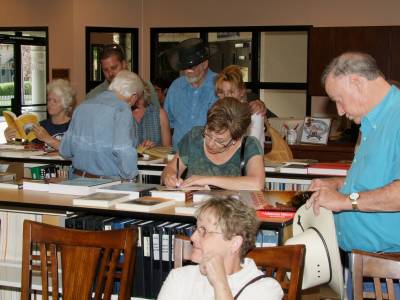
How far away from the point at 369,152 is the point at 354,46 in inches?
253

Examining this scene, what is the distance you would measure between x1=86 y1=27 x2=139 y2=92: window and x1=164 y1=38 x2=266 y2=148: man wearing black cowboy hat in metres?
4.24

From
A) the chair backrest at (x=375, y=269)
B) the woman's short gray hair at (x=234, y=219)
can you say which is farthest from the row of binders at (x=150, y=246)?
the chair backrest at (x=375, y=269)

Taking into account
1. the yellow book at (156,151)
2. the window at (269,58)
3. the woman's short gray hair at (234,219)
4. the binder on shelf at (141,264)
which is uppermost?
the window at (269,58)

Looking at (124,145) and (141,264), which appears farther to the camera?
(124,145)

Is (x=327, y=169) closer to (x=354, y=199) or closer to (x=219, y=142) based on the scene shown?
(x=219, y=142)

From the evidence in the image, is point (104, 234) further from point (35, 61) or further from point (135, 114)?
point (35, 61)

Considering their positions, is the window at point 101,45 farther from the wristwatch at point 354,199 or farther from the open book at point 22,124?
the wristwatch at point 354,199

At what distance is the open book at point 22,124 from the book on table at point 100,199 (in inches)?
126

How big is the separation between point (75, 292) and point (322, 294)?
136 centimetres

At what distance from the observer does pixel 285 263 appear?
278cm

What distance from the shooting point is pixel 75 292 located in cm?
301

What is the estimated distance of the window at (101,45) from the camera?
10.8 meters

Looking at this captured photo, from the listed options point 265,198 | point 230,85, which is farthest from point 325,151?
point 265,198

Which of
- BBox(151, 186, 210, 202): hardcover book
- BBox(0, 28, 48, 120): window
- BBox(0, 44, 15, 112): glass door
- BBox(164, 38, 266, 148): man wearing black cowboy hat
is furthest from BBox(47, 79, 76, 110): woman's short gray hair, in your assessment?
BBox(0, 44, 15, 112): glass door
